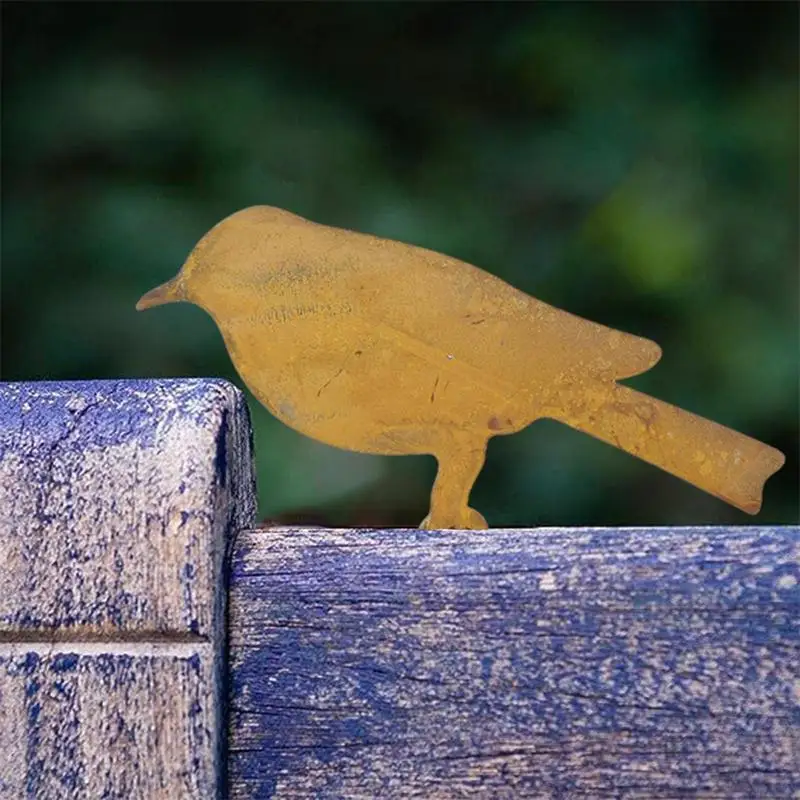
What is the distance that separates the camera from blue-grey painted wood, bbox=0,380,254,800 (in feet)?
1.60

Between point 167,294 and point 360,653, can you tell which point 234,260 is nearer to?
point 167,294

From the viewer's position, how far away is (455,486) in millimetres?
675

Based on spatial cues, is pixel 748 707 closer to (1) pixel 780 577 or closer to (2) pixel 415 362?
(1) pixel 780 577

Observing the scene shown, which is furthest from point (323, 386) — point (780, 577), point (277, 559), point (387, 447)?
point (780, 577)

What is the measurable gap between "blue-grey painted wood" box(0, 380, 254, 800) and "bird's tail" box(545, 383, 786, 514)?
0.26m

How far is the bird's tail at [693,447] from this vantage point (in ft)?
2.10

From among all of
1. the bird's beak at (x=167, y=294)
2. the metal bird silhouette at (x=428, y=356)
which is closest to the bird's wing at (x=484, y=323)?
the metal bird silhouette at (x=428, y=356)

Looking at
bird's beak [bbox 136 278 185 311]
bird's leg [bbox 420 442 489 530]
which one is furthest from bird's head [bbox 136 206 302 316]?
bird's leg [bbox 420 442 489 530]

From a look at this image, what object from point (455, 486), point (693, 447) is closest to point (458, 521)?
point (455, 486)

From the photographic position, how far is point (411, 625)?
1.66 feet

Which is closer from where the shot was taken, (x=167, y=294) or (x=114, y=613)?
(x=114, y=613)

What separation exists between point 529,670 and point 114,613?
0.59 ft

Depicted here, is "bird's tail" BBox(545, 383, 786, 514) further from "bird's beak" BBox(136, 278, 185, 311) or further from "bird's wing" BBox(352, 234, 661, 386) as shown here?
"bird's beak" BBox(136, 278, 185, 311)

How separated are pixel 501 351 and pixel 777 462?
0.55 feet
